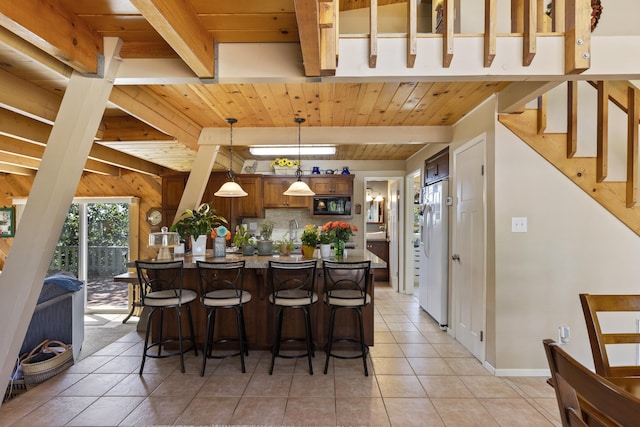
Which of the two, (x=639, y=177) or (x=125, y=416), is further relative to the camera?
(x=639, y=177)

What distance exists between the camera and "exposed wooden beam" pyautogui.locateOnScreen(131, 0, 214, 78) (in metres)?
1.48

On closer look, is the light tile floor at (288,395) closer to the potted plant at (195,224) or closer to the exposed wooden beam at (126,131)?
the potted plant at (195,224)

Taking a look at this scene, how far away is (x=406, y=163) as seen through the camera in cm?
623

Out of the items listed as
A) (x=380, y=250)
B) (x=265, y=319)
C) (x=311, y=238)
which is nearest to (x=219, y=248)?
(x=265, y=319)

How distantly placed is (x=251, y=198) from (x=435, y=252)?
3202mm

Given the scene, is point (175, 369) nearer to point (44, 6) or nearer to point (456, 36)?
point (44, 6)

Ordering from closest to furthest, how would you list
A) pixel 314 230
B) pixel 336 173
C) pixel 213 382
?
pixel 213 382 < pixel 314 230 < pixel 336 173

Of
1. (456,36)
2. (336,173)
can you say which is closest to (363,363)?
(456,36)

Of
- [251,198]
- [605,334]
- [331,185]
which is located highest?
[331,185]

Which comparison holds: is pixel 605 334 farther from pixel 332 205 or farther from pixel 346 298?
pixel 332 205

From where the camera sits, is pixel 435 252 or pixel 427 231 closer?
pixel 435 252

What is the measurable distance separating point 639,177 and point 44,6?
432 centimetres

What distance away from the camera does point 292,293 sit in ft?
9.99

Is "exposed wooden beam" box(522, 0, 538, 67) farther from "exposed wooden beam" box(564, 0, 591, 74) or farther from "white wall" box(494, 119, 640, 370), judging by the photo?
"white wall" box(494, 119, 640, 370)
